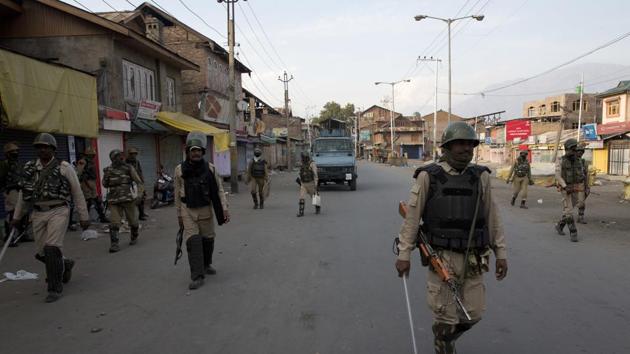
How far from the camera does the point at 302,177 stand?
12.0 m

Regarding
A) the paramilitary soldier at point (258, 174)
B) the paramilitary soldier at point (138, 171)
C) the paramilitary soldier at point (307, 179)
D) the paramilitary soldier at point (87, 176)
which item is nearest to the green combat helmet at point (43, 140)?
the paramilitary soldier at point (138, 171)

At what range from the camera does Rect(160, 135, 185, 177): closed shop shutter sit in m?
18.2

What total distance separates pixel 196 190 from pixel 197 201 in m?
0.13

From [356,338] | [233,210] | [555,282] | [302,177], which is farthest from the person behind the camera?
[233,210]

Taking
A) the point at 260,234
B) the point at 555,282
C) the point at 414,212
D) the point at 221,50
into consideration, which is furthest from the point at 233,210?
the point at 221,50

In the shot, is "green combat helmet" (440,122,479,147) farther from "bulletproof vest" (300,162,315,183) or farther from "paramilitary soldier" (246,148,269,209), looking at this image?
"paramilitary soldier" (246,148,269,209)

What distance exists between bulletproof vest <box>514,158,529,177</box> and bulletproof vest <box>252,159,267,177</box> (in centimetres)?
704

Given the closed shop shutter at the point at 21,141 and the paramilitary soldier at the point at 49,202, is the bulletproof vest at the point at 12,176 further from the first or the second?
the paramilitary soldier at the point at 49,202

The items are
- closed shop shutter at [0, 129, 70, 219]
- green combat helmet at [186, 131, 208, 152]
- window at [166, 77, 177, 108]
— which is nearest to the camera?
green combat helmet at [186, 131, 208, 152]

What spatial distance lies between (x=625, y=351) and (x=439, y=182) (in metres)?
2.09

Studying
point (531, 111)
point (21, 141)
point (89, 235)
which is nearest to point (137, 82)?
point (21, 141)

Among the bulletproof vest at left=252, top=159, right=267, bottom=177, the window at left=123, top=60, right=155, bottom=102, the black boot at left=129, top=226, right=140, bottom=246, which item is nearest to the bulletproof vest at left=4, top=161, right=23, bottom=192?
the black boot at left=129, top=226, right=140, bottom=246

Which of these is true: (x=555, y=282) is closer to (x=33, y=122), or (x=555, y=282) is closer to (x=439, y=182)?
(x=439, y=182)

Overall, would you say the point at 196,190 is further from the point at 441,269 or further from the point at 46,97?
the point at 46,97
